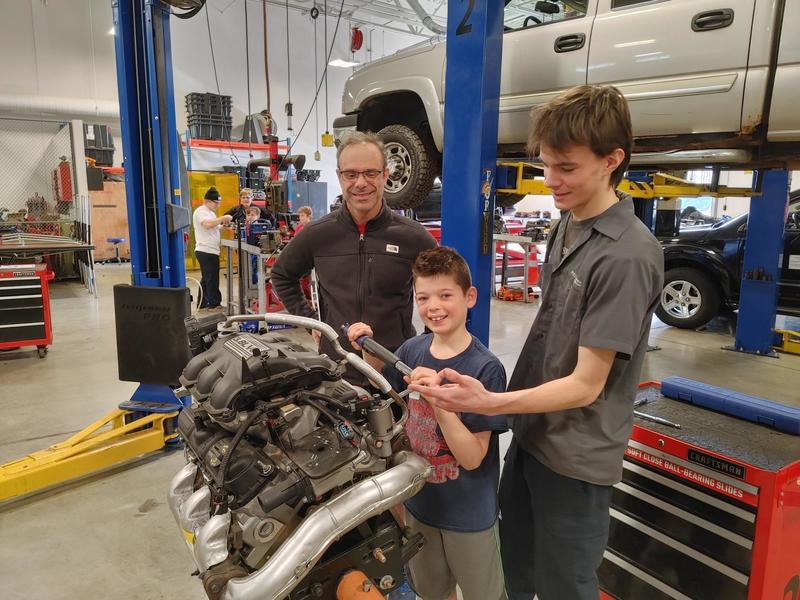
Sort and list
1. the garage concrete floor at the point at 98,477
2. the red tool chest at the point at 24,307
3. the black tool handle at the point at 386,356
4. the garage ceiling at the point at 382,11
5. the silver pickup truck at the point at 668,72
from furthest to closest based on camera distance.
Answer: the garage ceiling at the point at 382,11 < the red tool chest at the point at 24,307 < the silver pickup truck at the point at 668,72 < the garage concrete floor at the point at 98,477 < the black tool handle at the point at 386,356

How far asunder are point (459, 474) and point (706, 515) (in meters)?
0.81

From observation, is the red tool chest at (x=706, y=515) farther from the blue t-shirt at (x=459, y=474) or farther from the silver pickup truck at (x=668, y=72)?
the silver pickup truck at (x=668, y=72)

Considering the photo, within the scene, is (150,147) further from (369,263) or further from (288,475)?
(288,475)

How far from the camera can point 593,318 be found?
1120 millimetres

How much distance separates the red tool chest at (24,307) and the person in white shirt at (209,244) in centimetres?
184

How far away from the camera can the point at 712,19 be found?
2.62 meters

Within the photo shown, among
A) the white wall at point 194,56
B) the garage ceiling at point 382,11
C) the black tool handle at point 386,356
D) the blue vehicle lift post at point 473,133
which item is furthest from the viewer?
the garage ceiling at point 382,11

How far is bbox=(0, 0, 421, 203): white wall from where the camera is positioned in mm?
10750

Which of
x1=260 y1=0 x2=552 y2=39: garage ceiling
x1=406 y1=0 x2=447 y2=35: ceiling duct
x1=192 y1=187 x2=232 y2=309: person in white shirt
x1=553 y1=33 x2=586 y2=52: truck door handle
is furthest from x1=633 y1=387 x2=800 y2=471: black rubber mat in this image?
x1=260 y1=0 x2=552 y2=39: garage ceiling

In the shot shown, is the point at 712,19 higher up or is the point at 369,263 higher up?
the point at 712,19

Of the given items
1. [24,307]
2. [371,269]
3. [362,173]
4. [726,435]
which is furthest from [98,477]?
[726,435]

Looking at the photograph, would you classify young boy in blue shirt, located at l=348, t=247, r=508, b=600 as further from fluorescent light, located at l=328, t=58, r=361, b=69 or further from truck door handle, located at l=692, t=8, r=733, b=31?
fluorescent light, located at l=328, t=58, r=361, b=69

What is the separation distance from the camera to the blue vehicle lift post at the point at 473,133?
2006 mm

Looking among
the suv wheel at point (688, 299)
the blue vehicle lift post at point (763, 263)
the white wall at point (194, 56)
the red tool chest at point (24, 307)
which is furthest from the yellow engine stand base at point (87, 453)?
the white wall at point (194, 56)
